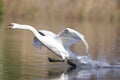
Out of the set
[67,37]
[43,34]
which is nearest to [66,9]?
[43,34]

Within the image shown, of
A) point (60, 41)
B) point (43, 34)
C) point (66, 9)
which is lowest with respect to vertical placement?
point (60, 41)

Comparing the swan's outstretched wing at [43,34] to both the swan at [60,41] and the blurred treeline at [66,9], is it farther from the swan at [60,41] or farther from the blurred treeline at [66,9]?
the blurred treeline at [66,9]

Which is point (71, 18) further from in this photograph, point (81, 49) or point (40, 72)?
point (40, 72)

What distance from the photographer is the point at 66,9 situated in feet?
155

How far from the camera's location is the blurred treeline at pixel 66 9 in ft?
151

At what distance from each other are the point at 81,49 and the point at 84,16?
25.3 meters

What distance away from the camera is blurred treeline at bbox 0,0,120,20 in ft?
151

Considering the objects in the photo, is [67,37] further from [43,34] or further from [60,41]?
[43,34]

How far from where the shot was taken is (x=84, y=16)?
46.6 metres

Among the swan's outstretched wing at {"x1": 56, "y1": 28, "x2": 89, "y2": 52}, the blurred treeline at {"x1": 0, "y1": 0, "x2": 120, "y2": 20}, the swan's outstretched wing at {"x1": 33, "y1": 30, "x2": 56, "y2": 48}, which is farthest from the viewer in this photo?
the blurred treeline at {"x1": 0, "y1": 0, "x2": 120, "y2": 20}

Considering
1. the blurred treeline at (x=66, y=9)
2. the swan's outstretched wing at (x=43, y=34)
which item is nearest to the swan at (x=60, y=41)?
the swan's outstretched wing at (x=43, y=34)

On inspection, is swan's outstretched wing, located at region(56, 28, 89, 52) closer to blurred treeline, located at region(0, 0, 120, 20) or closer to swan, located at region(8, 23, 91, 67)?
swan, located at region(8, 23, 91, 67)

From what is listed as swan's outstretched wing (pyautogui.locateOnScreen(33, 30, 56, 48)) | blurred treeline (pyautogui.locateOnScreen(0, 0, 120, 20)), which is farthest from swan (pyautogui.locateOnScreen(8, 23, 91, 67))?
blurred treeline (pyautogui.locateOnScreen(0, 0, 120, 20))

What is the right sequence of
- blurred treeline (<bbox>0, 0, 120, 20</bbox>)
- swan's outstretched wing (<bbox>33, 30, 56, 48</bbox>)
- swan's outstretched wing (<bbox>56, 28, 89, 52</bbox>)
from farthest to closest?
blurred treeline (<bbox>0, 0, 120, 20</bbox>) < swan's outstretched wing (<bbox>33, 30, 56, 48</bbox>) < swan's outstretched wing (<bbox>56, 28, 89, 52</bbox>)
